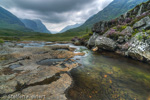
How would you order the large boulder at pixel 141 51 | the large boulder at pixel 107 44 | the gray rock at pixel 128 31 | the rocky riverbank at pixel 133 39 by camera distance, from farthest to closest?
the large boulder at pixel 107 44
the gray rock at pixel 128 31
the rocky riverbank at pixel 133 39
the large boulder at pixel 141 51

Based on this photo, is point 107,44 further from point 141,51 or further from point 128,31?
point 141,51

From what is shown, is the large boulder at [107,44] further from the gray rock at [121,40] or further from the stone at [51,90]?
the stone at [51,90]

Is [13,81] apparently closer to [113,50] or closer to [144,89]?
[144,89]

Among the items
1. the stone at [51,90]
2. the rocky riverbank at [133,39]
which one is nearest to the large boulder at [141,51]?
the rocky riverbank at [133,39]

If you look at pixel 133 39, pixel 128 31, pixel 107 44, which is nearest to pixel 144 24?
pixel 128 31

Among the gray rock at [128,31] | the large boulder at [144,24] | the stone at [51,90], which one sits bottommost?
the stone at [51,90]

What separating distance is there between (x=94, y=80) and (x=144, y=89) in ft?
22.0

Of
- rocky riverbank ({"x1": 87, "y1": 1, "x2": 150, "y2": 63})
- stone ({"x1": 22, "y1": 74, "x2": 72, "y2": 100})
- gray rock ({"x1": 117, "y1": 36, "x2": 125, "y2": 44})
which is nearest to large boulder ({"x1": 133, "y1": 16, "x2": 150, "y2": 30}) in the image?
rocky riverbank ({"x1": 87, "y1": 1, "x2": 150, "y2": 63})

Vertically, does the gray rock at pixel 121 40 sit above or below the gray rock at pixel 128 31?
below

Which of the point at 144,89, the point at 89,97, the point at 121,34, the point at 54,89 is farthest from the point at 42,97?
the point at 121,34

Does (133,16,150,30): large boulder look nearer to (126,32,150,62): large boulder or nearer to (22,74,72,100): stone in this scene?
(126,32,150,62): large boulder

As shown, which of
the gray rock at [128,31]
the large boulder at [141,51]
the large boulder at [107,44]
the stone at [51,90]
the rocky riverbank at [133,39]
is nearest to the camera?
the stone at [51,90]

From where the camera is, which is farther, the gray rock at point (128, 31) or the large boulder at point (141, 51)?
the gray rock at point (128, 31)

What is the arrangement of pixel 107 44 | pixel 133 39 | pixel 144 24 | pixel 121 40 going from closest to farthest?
pixel 133 39 → pixel 144 24 → pixel 121 40 → pixel 107 44
